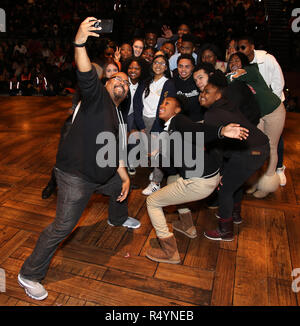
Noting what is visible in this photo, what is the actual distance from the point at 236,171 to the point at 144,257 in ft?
3.19

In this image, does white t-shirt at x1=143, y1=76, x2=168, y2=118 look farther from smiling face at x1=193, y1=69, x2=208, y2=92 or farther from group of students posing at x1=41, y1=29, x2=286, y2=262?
smiling face at x1=193, y1=69, x2=208, y2=92

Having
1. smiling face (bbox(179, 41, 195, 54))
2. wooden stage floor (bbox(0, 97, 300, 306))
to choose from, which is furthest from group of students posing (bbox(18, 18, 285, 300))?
smiling face (bbox(179, 41, 195, 54))

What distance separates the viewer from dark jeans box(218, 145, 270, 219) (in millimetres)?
2287

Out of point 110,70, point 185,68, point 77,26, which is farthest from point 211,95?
point 77,26

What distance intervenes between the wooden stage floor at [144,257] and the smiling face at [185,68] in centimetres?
129

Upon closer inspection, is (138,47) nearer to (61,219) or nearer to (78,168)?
(78,168)

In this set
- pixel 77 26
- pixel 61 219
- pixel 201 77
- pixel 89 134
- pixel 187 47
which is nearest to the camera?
pixel 89 134

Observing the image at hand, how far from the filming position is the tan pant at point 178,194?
2.09 metres

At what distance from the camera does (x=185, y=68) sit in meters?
3.06

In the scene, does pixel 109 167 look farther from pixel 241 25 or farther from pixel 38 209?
pixel 241 25

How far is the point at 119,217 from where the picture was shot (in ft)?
8.84

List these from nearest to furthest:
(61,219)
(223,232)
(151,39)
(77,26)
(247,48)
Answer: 1. (61,219)
2. (223,232)
3. (247,48)
4. (151,39)
5. (77,26)

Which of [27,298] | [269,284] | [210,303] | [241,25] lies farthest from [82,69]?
[241,25]

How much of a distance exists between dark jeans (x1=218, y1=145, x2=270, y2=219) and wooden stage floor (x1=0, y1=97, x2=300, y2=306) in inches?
13.8
